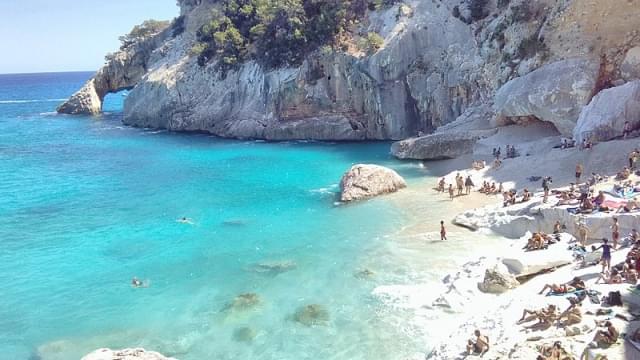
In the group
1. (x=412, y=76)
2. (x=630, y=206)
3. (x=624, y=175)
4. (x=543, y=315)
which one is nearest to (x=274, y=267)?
(x=543, y=315)

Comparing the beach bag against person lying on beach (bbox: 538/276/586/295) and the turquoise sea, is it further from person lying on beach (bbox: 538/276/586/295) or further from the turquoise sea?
the turquoise sea

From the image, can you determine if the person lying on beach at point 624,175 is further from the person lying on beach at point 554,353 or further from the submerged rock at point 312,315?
the submerged rock at point 312,315

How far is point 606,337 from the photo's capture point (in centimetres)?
1478

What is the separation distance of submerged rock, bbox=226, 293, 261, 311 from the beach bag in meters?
12.0

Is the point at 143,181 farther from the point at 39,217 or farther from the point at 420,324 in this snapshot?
the point at 420,324

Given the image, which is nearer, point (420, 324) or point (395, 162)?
point (420, 324)

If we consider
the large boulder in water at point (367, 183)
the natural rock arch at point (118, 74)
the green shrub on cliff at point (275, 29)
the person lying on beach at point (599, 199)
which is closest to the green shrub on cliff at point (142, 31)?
the natural rock arch at point (118, 74)

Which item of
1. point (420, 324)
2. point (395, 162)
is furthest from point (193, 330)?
point (395, 162)

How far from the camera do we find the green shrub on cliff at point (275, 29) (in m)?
59.7

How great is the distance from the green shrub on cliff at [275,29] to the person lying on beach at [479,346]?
4286 centimetres

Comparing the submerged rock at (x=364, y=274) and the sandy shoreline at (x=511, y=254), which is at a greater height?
the sandy shoreline at (x=511, y=254)

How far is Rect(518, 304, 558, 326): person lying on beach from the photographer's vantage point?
55.3ft

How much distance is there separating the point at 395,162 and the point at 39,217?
25.4 m

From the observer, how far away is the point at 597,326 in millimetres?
15719
